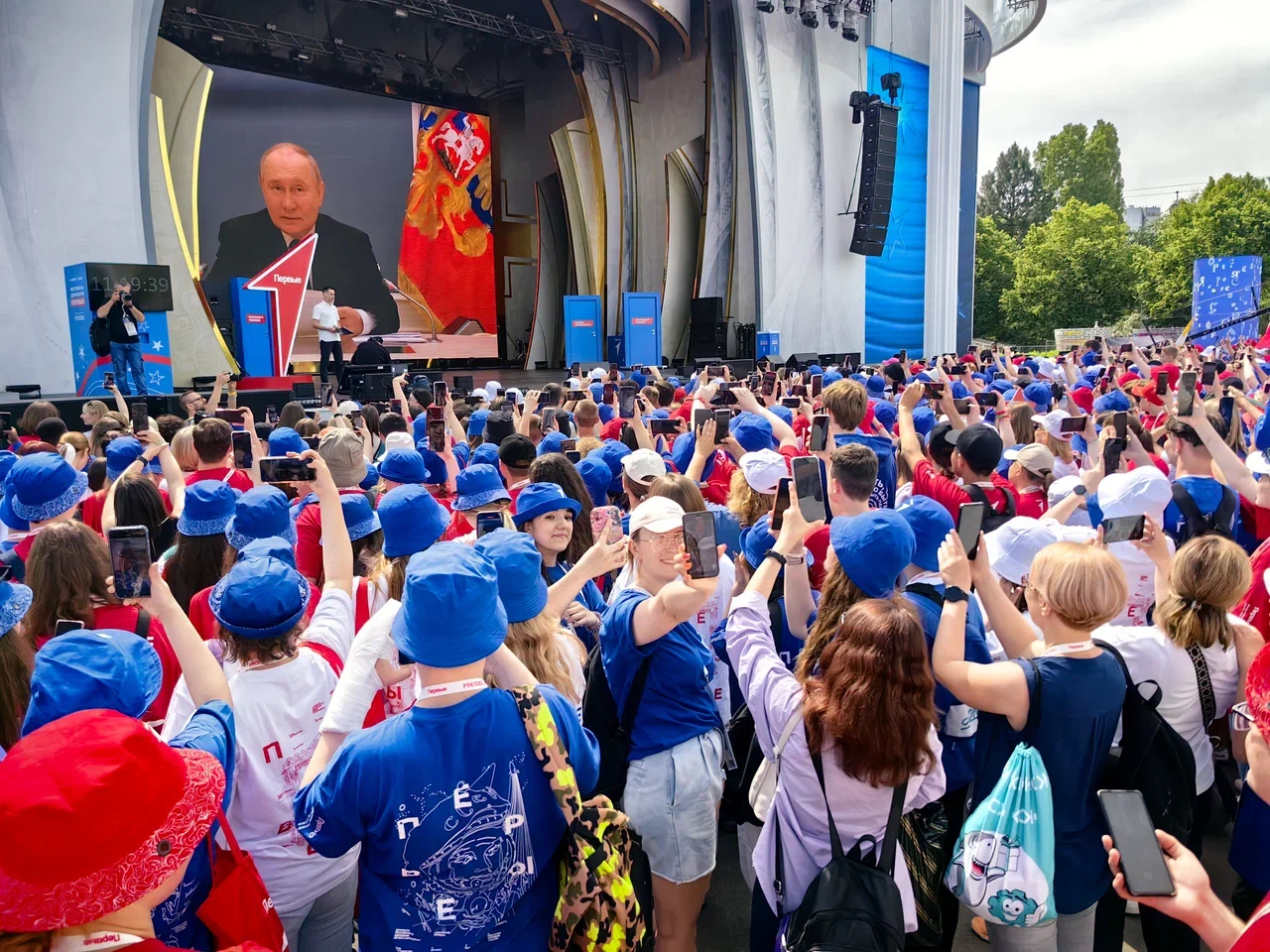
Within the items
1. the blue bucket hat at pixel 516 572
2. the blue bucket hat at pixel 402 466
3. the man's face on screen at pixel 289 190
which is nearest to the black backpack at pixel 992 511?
the blue bucket hat at pixel 516 572

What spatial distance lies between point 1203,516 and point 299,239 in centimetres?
2016

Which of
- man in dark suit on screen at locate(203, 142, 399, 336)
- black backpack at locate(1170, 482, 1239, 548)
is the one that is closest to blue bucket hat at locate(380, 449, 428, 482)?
black backpack at locate(1170, 482, 1239, 548)

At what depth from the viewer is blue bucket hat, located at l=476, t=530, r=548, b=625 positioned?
7.12ft

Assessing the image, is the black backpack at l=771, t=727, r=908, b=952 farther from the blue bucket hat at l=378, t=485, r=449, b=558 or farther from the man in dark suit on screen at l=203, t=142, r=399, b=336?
the man in dark suit on screen at l=203, t=142, r=399, b=336

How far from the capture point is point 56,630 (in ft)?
7.95

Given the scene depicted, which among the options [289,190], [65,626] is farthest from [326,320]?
[65,626]

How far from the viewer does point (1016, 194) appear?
66.7 m

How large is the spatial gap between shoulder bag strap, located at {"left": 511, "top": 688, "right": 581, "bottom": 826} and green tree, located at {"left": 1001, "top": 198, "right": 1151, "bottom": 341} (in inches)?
1911

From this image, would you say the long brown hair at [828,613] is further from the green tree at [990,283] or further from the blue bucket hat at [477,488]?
the green tree at [990,283]

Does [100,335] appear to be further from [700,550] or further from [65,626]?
[700,550]

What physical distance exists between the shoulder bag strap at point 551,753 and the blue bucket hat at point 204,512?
2225mm

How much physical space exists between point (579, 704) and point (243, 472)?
320 cm

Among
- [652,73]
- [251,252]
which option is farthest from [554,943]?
[652,73]

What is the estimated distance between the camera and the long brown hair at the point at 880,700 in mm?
1922
